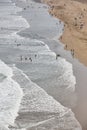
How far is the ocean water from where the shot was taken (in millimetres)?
17688

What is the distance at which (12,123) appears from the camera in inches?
685

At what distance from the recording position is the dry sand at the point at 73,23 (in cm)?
3052

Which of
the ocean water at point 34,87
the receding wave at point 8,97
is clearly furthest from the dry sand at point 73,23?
the receding wave at point 8,97

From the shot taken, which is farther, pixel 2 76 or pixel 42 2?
pixel 42 2

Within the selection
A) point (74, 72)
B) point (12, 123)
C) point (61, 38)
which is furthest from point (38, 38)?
point (12, 123)

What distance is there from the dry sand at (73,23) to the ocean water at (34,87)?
2020 millimetres

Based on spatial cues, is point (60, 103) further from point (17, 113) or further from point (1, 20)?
point (1, 20)

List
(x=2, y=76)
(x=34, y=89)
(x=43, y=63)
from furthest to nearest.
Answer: (x=43, y=63) → (x=2, y=76) → (x=34, y=89)

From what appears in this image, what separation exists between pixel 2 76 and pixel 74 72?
444cm

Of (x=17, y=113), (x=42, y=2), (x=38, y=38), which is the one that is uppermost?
(x=17, y=113)

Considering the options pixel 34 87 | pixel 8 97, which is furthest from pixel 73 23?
pixel 8 97

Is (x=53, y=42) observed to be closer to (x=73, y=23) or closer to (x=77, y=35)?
(x=77, y=35)

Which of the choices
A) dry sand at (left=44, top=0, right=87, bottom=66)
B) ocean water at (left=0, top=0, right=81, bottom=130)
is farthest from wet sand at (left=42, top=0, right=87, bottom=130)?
ocean water at (left=0, top=0, right=81, bottom=130)

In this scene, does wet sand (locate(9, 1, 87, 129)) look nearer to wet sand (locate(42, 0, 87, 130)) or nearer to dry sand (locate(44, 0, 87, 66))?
wet sand (locate(42, 0, 87, 130))
